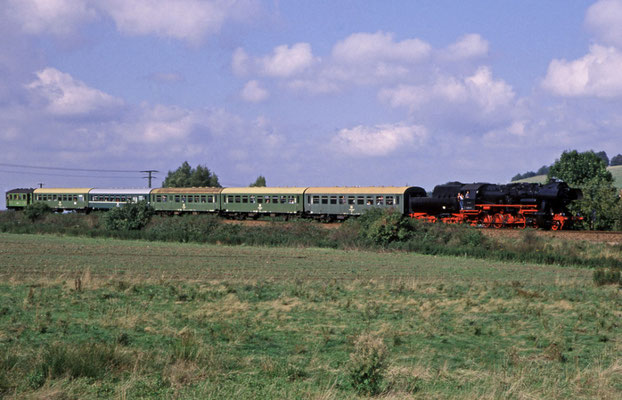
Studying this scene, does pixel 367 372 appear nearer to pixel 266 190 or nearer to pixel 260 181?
pixel 266 190

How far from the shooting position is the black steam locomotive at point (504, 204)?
45.3 m

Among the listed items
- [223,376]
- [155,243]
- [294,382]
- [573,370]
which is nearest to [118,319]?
[223,376]

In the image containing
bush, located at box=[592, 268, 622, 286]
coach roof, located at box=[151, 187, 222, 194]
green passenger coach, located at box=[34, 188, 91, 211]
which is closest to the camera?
bush, located at box=[592, 268, 622, 286]

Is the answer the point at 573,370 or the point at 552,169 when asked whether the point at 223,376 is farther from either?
the point at 552,169

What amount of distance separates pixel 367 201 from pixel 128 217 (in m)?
22.8

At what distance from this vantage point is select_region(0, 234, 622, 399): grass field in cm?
1099

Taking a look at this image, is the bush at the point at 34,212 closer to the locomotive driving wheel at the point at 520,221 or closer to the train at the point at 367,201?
the train at the point at 367,201

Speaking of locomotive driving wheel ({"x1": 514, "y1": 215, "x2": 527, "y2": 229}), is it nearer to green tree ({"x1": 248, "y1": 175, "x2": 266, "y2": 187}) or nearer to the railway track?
the railway track

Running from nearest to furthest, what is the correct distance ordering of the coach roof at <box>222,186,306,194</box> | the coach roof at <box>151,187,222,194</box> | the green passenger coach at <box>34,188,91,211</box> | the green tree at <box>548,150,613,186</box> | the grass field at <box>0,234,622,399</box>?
the grass field at <box>0,234,622,399</box> → the coach roof at <box>222,186,306,194</box> → the coach roof at <box>151,187,222,194</box> → the green passenger coach at <box>34,188,91,211</box> → the green tree at <box>548,150,613,186</box>

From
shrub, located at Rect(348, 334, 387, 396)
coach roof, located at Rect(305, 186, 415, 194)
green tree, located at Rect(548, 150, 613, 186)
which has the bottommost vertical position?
shrub, located at Rect(348, 334, 387, 396)

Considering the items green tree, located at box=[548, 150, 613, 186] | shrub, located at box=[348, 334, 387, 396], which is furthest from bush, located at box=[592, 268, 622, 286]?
green tree, located at box=[548, 150, 613, 186]

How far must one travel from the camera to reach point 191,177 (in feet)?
426

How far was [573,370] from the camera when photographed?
12672mm

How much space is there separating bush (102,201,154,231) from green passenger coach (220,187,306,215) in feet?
31.9
